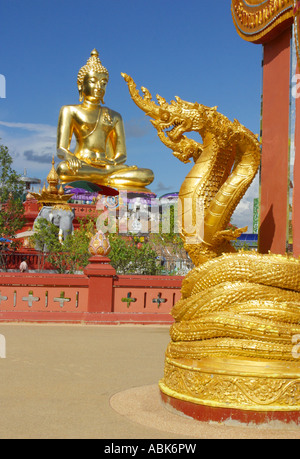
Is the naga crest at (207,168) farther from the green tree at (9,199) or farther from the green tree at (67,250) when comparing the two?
the green tree at (9,199)

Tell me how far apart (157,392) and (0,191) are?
18.7 meters

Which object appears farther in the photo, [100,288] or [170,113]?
[100,288]

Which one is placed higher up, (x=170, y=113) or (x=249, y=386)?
(x=170, y=113)

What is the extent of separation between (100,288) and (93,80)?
10815 mm

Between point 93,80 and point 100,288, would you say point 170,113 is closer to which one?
point 100,288

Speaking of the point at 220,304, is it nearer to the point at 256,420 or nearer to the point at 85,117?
the point at 256,420

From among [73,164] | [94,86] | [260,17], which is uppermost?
[94,86]

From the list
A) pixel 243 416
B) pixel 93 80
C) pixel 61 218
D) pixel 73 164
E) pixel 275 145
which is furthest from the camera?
pixel 61 218

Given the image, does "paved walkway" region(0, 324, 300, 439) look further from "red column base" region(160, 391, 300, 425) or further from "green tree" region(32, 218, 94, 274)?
"green tree" region(32, 218, 94, 274)

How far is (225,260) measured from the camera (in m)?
4.21

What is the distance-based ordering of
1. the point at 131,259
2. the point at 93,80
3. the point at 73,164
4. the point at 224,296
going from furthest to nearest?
the point at 93,80, the point at 73,164, the point at 131,259, the point at 224,296

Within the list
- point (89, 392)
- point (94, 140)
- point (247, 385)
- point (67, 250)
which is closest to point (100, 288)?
point (89, 392)

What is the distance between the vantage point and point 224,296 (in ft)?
13.2
